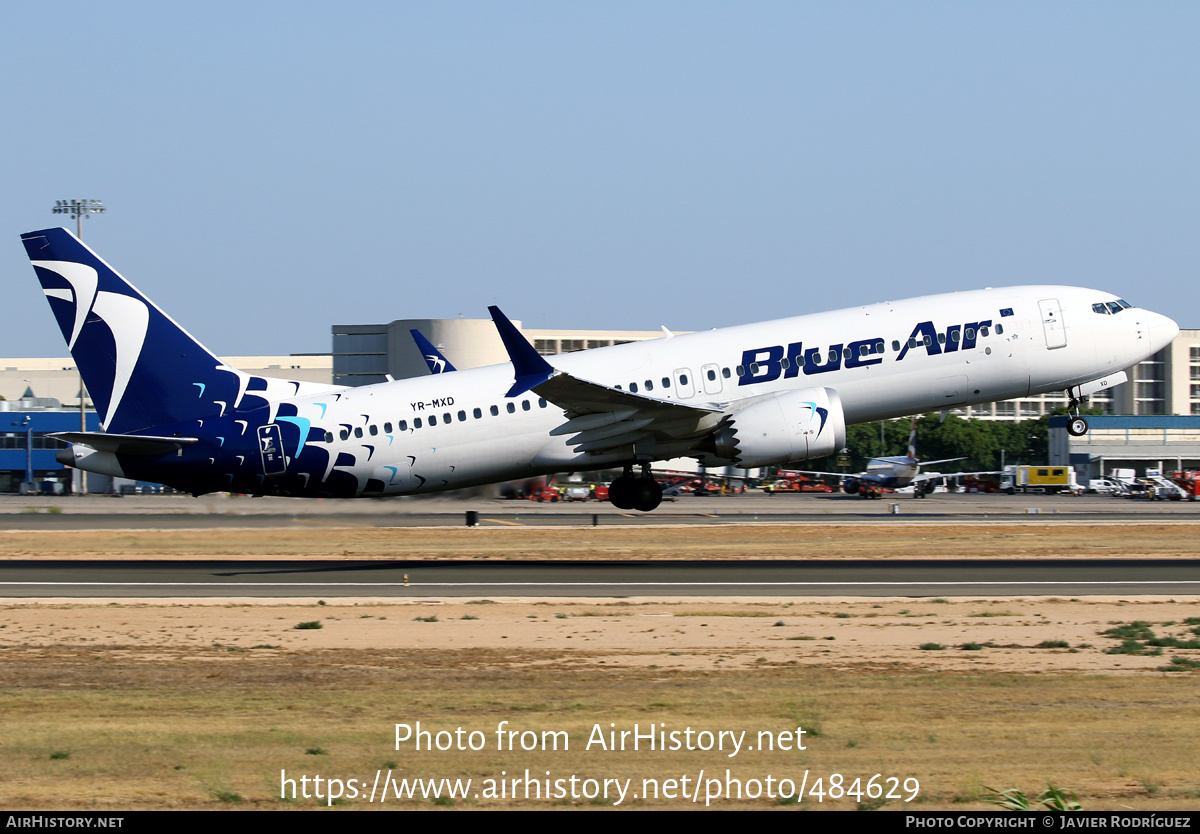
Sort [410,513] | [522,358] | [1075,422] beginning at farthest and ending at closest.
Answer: [410,513] → [1075,422] → [522,358]

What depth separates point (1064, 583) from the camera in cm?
2744

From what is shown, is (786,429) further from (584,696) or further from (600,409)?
(584,696)

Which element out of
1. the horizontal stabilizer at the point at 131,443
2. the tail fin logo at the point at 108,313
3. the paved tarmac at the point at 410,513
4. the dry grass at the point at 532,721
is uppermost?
the tail fin logo at the point at 108,313

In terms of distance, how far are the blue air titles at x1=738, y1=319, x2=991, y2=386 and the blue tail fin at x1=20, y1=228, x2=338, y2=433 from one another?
14477mm

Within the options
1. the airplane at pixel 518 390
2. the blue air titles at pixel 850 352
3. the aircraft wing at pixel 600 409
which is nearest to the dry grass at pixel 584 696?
the aircraft wing at pixel 600 409

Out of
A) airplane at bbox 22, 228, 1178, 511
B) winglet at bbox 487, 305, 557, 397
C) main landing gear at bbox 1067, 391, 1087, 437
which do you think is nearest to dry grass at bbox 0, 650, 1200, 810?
winglet at bbox 487, 305, 557, 397

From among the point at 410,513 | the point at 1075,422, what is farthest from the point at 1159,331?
the point at 410,513

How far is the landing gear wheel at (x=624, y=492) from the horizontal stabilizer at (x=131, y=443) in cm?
1189

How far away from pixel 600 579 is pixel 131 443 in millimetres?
13494

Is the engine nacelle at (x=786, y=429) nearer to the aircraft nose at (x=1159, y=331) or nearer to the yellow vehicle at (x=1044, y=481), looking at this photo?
the aircraft nose at (x=1159, y=331)

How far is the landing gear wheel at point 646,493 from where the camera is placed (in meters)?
34.3

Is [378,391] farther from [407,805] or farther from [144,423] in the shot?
[407,805]

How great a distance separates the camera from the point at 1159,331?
3450cm

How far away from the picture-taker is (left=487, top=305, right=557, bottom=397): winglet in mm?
29078
